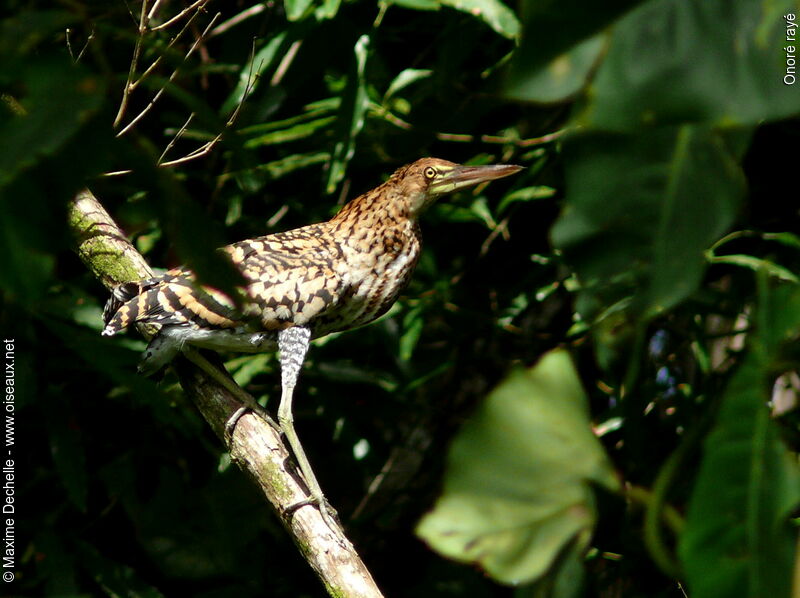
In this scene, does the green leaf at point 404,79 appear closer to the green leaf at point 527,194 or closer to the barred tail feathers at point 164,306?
the green leaf at point 527,194

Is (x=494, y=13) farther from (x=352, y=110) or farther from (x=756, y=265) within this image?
(x=756, y=265)

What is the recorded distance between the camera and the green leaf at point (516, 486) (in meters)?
0.97

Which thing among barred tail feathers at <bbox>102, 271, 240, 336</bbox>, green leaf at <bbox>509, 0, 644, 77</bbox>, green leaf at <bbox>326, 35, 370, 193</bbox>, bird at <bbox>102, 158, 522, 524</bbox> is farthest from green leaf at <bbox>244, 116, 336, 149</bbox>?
green leaf at <bbox>509, 0, 644, 77</bbox>

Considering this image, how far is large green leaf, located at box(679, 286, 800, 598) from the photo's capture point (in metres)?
0.87

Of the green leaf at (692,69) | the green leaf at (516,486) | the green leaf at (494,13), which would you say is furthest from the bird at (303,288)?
the green leaf at (692,69)

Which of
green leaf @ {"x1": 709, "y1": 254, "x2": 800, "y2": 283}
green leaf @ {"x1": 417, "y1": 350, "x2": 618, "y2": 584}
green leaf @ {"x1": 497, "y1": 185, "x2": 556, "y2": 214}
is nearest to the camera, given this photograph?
green leaf @ {"x1": 417, "y1": 350, "x2": 618, "y2": 584}

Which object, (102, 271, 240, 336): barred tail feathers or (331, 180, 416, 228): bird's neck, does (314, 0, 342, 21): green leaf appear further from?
(102, 271, 240, 336): barred tail feathers

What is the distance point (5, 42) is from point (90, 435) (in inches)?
135

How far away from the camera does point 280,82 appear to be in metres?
3.88

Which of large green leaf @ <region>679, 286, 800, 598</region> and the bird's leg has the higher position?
large green leaf @ <region>679, 286, 800, 598</region>

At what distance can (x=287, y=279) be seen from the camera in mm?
3234

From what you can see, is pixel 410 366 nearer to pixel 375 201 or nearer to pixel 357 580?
pixel 375 201

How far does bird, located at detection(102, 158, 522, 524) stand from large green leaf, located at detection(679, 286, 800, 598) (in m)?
1.96

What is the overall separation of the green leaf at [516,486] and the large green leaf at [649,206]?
0.17m
